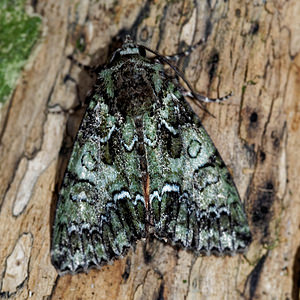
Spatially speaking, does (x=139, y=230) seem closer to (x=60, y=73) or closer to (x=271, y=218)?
(x=271, y=218)

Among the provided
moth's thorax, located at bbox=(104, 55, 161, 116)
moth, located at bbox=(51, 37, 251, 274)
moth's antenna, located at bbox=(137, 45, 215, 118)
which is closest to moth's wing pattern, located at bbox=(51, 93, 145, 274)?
moth, located at bbox=(51, 37, 251, 274)

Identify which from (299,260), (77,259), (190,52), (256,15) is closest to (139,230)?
(77,259)

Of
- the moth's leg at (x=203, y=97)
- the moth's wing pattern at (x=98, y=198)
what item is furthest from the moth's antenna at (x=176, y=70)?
the moth's wing pattern at (x=98, y=198)

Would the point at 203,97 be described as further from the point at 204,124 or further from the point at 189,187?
the point at 189,187

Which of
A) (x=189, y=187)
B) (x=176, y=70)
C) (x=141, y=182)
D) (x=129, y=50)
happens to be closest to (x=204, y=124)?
(x=176, y=70)

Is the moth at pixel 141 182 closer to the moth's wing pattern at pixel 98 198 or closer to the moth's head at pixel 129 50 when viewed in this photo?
the moth's wing pattern at pixel 98 198

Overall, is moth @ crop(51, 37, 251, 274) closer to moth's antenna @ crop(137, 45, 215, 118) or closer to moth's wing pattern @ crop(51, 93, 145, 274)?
moth's wing pattern @ crop(51, 93, 145, 274)
